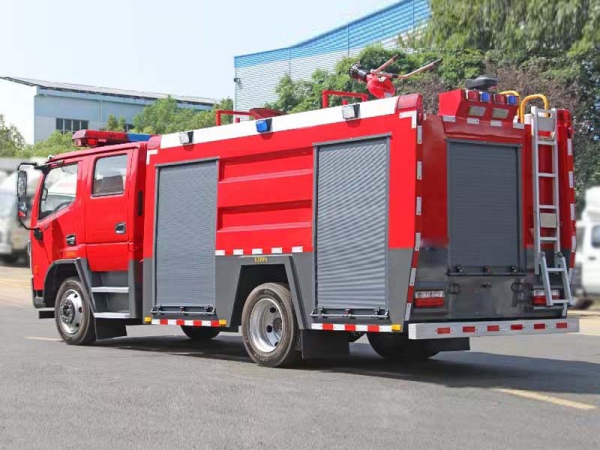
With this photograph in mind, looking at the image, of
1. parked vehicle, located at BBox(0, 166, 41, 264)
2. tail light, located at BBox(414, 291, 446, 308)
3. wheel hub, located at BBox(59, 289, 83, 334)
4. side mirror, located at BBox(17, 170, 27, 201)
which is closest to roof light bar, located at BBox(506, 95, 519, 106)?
tail light, located at BBox(414, 291, 446, 308)

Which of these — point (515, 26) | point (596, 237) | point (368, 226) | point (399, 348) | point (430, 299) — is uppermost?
point (515, 26)

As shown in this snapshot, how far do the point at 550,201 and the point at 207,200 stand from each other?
379 centimetres

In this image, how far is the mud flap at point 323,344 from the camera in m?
10.2

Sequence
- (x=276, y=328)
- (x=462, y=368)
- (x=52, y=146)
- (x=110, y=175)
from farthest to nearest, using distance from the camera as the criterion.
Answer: (x=52, y=146)
(x=110, y=175)
(x=462, y=368)
(x=276, y=328)

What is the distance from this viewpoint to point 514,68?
3183 cm

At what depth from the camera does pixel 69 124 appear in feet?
296

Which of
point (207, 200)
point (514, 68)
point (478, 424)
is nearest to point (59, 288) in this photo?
point (207, 200)

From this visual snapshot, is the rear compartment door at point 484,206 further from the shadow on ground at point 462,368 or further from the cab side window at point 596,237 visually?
the cab side window at point 596,237

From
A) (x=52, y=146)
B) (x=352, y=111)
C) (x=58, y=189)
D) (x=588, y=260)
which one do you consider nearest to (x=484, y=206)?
(x=352, y=111)

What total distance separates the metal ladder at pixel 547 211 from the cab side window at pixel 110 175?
5250 mm

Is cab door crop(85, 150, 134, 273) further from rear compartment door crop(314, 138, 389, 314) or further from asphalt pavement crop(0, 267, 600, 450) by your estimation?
rear compartment door crop(314, 138, 389, 314)

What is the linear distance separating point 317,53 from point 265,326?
46.3 metres

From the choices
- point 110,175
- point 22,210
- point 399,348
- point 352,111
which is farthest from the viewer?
point 22,210

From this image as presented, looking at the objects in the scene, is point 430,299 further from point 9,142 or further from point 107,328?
point 9,142
